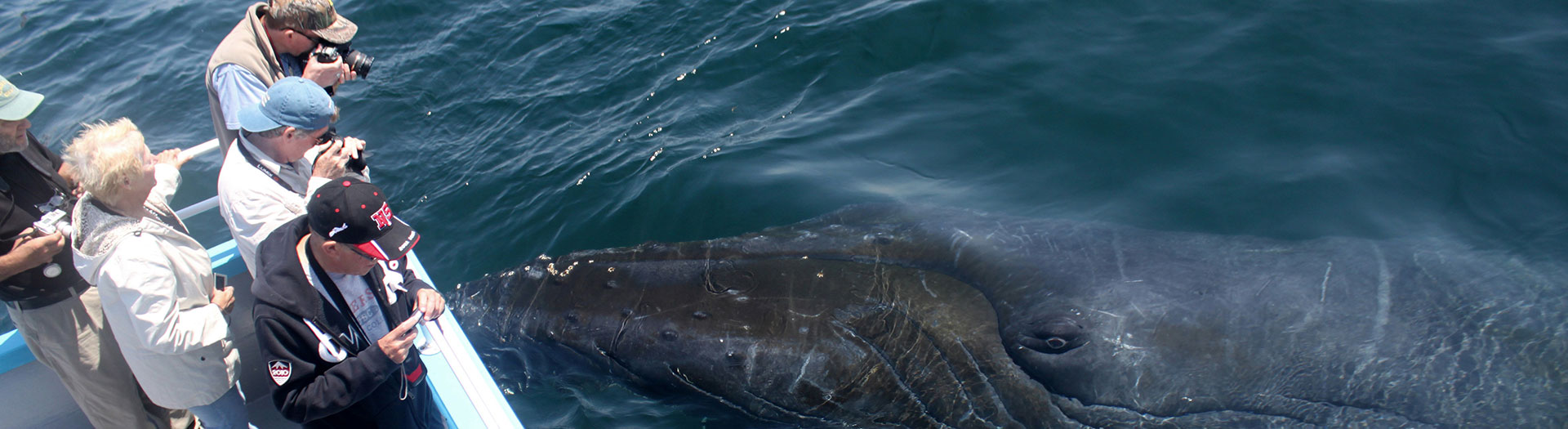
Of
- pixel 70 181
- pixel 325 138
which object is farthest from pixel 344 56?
pixel 70 181

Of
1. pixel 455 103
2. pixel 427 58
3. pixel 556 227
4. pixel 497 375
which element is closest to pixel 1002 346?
pixel 497 375

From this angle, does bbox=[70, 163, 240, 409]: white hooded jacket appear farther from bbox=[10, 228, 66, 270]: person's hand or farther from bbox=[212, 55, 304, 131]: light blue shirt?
bbox=[212, 55, 304, 131]: light blue shirt

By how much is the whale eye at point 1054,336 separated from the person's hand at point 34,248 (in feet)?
16.0

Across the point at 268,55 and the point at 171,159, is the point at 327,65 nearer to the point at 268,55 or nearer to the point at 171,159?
the point at 268,55

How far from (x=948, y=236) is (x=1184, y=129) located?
313 centimetres

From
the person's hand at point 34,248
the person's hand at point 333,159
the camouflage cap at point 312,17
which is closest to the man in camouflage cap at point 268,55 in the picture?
the camouflage cap at point 312,17

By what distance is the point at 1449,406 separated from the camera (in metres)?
4.66

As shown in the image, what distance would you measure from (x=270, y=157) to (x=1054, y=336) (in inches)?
165

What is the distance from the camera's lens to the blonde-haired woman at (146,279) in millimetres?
3777

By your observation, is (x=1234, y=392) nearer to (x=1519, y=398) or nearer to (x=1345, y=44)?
(x=1519, y=398)

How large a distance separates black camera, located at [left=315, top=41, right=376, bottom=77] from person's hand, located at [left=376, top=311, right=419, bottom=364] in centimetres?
269

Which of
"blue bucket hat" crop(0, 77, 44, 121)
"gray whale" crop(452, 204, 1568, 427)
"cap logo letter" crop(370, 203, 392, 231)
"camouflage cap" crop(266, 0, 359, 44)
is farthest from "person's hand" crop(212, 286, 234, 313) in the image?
"gray whale" crop(452, 204, 1568, 427)

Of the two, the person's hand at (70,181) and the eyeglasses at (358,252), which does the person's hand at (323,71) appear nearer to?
the person's hand at (70,181)

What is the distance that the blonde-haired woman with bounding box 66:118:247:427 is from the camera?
3777 mm
